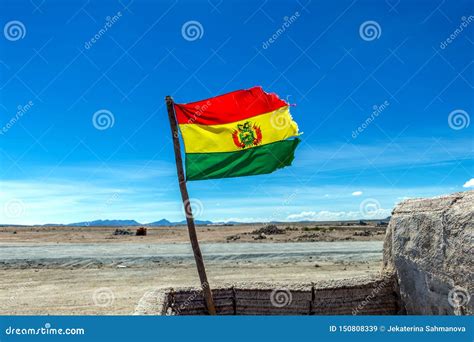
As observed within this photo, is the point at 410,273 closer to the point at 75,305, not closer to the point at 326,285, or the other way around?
the point at 326,285

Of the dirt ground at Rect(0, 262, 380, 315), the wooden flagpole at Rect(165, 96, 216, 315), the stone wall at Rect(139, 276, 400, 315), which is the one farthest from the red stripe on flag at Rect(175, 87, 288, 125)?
the dirt ground at Rect(0, 262, 380, 315)

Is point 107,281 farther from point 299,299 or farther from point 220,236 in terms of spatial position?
point 220,236

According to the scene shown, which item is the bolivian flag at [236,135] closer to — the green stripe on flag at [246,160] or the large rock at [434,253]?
the green stripe on flag at [246,160]

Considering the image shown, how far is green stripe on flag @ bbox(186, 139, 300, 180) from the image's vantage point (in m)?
6.91

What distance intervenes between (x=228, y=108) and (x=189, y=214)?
1585 millimetres

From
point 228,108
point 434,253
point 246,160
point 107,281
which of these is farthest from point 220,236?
point 434,253

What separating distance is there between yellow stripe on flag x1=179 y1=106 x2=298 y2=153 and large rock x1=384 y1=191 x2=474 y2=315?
1.87 metres

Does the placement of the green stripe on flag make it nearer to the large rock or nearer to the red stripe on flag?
the red stripe on flag

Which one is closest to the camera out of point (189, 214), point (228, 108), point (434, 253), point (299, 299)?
point (434, 253)

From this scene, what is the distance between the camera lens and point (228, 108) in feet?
23.0

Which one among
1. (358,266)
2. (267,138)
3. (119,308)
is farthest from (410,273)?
(358,266)

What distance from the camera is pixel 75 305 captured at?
1225cm

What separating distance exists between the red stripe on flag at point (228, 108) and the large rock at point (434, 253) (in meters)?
2.27

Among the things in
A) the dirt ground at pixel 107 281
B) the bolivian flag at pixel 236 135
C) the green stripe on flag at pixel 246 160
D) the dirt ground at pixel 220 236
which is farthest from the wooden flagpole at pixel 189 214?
the dirt ground at pixel 220 236
